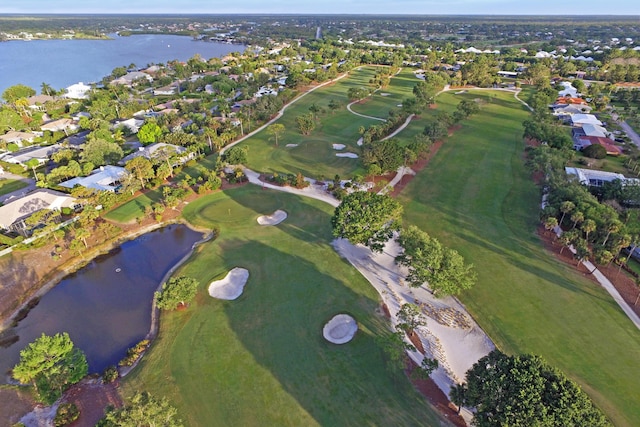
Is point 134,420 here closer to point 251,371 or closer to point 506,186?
point 251,371

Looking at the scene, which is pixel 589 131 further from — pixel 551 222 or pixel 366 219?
pixel 366 219

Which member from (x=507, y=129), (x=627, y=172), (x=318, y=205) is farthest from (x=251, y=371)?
(x=507, y=129)

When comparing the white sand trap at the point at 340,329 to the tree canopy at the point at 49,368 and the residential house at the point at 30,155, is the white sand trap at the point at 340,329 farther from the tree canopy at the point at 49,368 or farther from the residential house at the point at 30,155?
the residential house at the point at 30,155

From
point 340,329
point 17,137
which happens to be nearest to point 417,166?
point 340,329

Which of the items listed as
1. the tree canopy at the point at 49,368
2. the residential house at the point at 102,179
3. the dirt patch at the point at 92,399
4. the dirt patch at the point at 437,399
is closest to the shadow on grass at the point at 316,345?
the dirt patch at the point at 437,399

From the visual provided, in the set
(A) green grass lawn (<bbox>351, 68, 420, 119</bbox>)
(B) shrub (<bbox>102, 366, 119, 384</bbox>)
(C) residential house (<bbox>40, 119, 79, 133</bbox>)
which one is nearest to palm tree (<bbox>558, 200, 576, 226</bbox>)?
(B) shrub (<bbox>102, 366, 119, 384</bbox>)

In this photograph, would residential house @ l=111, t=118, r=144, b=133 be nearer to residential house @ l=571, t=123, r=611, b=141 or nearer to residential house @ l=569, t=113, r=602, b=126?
residential house @ l=571, t=123, r=611, b=141
